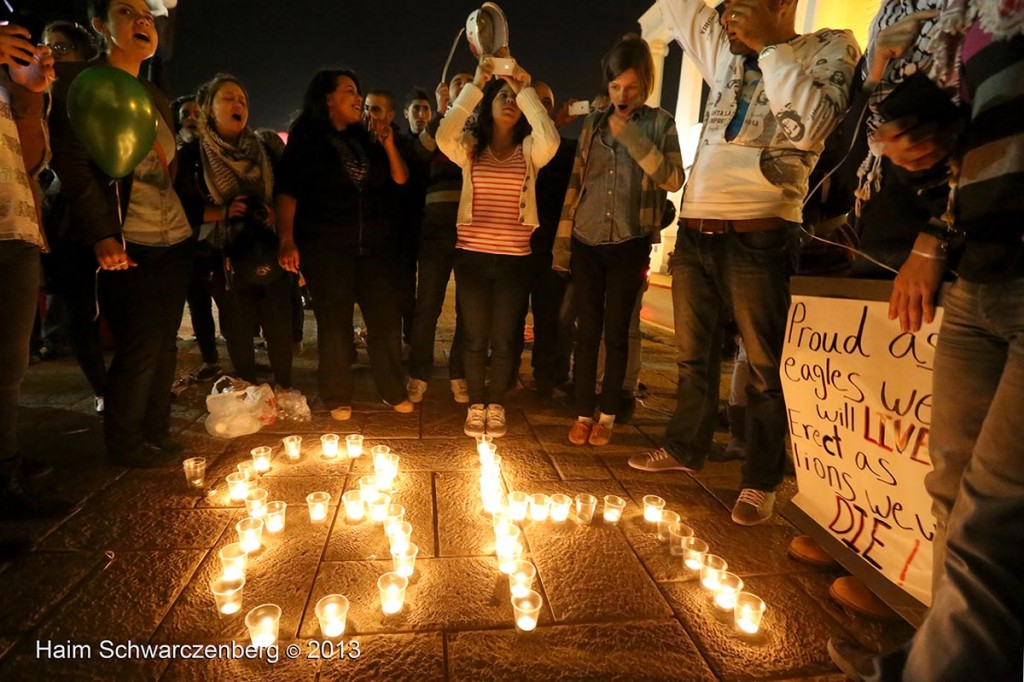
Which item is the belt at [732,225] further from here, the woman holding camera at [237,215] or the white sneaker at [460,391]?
the woman holding camera at [237,215]

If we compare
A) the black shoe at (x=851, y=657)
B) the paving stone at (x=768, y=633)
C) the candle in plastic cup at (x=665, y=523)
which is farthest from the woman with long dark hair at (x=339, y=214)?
the black shoe at (x=851, y=657)

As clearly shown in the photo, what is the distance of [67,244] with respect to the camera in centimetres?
327

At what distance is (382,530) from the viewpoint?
7.30ft

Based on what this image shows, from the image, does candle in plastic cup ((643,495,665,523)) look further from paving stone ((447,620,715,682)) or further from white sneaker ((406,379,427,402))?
white sneaker ((406,379,427,402))

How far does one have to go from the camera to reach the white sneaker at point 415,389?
3756mm

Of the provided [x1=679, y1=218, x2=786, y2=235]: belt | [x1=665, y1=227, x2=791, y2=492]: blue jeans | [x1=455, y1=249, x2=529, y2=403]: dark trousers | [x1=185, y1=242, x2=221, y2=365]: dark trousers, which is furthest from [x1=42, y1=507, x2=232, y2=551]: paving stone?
[x1=679, y1=218, x2=786, y2=235]: belt

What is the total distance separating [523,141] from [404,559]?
2443 millimetres

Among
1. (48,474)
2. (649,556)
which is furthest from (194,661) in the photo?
(48,474)

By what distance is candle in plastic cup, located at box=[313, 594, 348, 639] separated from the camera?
5.13 feet

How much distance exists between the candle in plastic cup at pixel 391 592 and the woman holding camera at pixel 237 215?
2.32 metres

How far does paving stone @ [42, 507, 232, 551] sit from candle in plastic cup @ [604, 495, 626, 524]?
5.49 ft

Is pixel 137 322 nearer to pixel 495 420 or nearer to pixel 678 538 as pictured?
pixel 495 420

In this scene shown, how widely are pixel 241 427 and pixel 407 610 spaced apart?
78.7 inches

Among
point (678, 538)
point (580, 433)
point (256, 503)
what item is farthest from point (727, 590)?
point (256, 503)
